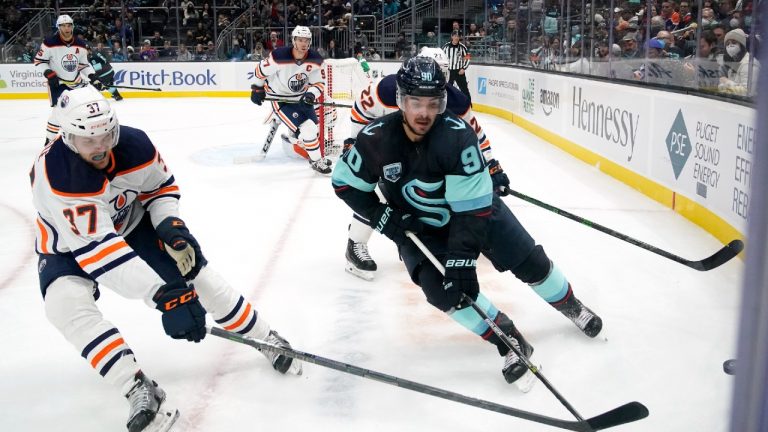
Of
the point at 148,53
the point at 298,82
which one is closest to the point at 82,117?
the point at 298,82

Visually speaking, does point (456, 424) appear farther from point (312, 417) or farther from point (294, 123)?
point (294, 123)

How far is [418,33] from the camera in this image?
532 inches

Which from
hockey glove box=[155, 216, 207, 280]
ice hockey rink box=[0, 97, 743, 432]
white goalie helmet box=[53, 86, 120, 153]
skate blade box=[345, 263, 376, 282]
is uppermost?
white goalie helmet box=[53, 86, 120, 153]

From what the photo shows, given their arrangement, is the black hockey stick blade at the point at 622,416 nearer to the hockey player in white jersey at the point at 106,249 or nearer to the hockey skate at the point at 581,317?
the hockey skate at the point at 581,317

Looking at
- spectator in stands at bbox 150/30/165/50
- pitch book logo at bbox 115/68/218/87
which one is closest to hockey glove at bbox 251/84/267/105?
pitch book logo at bbox 115/68/218/87

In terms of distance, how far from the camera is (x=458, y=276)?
2.27 meters

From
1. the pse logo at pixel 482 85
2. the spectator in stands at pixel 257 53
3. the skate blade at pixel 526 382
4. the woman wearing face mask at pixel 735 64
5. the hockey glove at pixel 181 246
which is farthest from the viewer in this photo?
the spectator in stands at pixel 257 53

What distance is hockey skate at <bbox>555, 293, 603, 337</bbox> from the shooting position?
2791 mm

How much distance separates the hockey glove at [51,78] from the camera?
7.57m

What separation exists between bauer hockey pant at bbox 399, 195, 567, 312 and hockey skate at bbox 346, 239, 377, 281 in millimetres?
1102

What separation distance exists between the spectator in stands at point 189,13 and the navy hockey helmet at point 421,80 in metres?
13.5

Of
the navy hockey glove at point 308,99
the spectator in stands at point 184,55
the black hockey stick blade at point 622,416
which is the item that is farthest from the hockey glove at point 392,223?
the spectator in stands at point 184,55

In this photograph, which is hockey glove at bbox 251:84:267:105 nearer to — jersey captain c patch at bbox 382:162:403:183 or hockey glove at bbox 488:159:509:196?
hockey glove at bbox 488:159:509:196

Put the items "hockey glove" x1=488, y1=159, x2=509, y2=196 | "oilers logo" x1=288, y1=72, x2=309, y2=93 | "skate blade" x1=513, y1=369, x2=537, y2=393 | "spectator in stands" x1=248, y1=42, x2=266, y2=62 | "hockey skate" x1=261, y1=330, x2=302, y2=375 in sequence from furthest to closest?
"spectator in stands" x1=248, y1=42, x2=266, y2=62 < "oilers logo" x1=288, y1=72, x2=309, y2=93 < "hockey glove" x1=488, y1=159, x2=509, y2=196 < "hockey skate" x1=261, y1=330, x2=302, y2=375 < "skate blade" x1=513, y1=369, x2=537, y2=393
